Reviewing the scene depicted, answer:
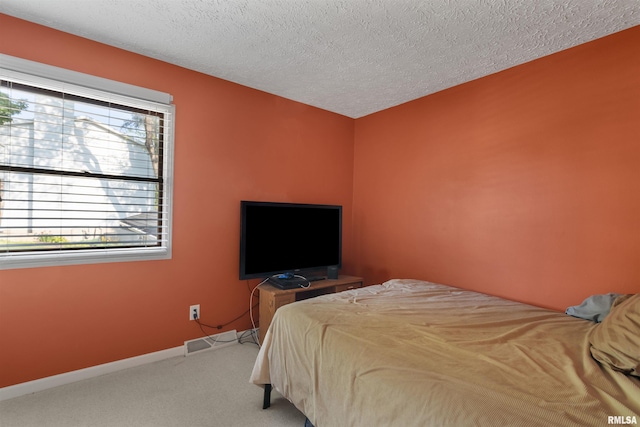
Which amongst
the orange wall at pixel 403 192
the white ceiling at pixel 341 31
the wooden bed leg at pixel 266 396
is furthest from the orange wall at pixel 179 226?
the wooden bed leg at pixel 266 396

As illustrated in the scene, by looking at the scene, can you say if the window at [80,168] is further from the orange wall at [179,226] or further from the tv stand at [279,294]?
the tv stand at [279,294]

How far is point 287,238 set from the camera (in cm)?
300

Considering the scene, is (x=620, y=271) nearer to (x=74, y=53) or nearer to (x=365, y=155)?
(x=365, y=155)

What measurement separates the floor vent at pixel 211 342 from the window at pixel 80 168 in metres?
0.81

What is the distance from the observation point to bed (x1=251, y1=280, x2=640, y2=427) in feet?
3.41

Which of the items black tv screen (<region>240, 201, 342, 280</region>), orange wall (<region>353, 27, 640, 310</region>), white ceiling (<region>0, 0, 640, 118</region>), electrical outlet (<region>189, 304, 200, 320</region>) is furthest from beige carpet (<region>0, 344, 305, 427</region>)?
white ceiling (<region>0, 0, 640, 118</region>)

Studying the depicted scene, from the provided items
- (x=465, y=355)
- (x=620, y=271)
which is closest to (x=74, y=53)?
(x=465, y=355)

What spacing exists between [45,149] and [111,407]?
5.72 feet

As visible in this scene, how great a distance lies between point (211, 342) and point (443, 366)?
7.13 ft

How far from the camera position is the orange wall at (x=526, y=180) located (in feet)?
6.55

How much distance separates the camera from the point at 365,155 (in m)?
3.72

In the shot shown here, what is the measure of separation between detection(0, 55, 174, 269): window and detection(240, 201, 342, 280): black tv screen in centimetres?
66

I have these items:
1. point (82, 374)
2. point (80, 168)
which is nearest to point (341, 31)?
point (80, 168)

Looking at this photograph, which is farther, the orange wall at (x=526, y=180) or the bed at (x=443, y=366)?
the orange wall at (x=526, y=180)
